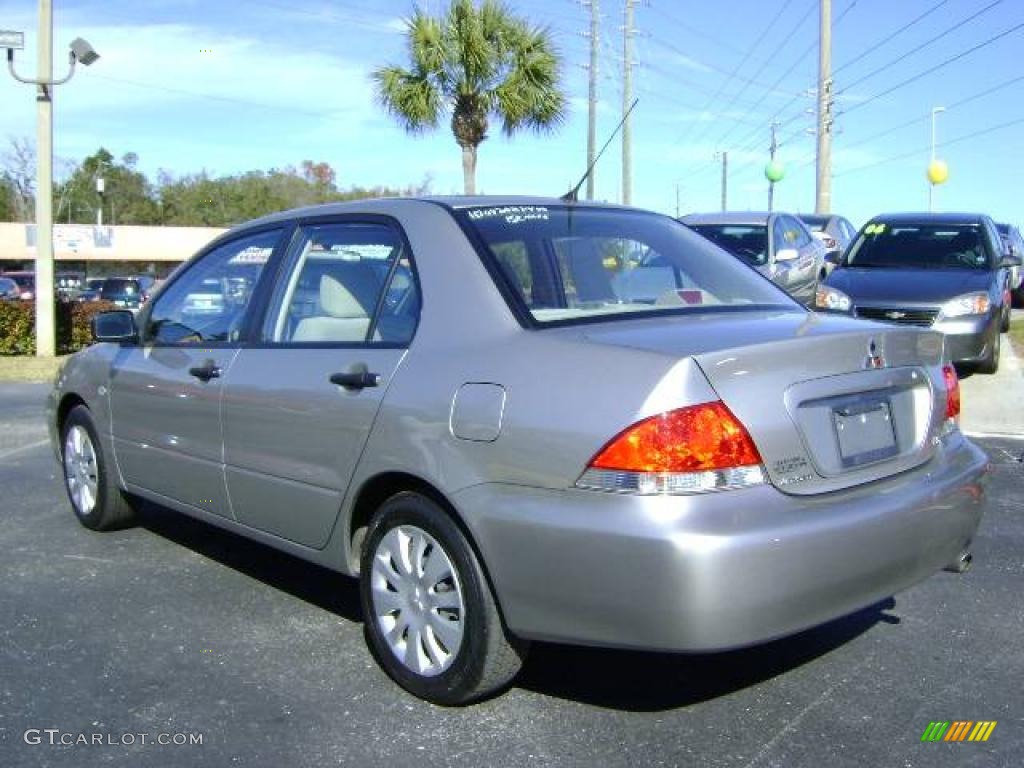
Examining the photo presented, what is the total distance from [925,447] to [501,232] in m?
1.68

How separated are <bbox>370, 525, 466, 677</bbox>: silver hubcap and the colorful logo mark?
60.1 inches

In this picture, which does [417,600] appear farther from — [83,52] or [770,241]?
[83,52]

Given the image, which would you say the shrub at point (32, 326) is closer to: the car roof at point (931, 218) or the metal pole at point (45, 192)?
the metal pole at point (45, 192)

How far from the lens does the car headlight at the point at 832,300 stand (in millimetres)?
10102

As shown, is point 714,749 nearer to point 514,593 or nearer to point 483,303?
point 514,593

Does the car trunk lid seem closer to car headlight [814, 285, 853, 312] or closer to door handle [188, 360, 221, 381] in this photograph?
door handle [188, 360, 221, 381]

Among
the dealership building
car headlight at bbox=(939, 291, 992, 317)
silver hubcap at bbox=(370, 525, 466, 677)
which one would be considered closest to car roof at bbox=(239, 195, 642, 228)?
silver hubcap at bbox=(370, 525, 466, 677)

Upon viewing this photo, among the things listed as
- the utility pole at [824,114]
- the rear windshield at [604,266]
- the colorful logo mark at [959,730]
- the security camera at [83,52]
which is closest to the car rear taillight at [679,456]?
the rear windshield at [604,266]

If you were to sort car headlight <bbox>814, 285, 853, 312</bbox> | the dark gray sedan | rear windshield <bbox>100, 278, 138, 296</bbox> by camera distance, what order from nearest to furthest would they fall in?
car headlight <bbox>814, 285, 853, 312</bbox> < the dark gray sedan < rear windshield <bbox>100, 278, 138, 296</bbox>

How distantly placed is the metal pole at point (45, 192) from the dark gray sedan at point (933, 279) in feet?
39.6

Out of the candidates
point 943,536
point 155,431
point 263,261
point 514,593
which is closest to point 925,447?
point 943,536

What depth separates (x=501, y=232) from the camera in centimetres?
404

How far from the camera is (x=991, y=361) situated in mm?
10805

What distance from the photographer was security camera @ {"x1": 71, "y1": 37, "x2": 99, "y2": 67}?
16.1 m
